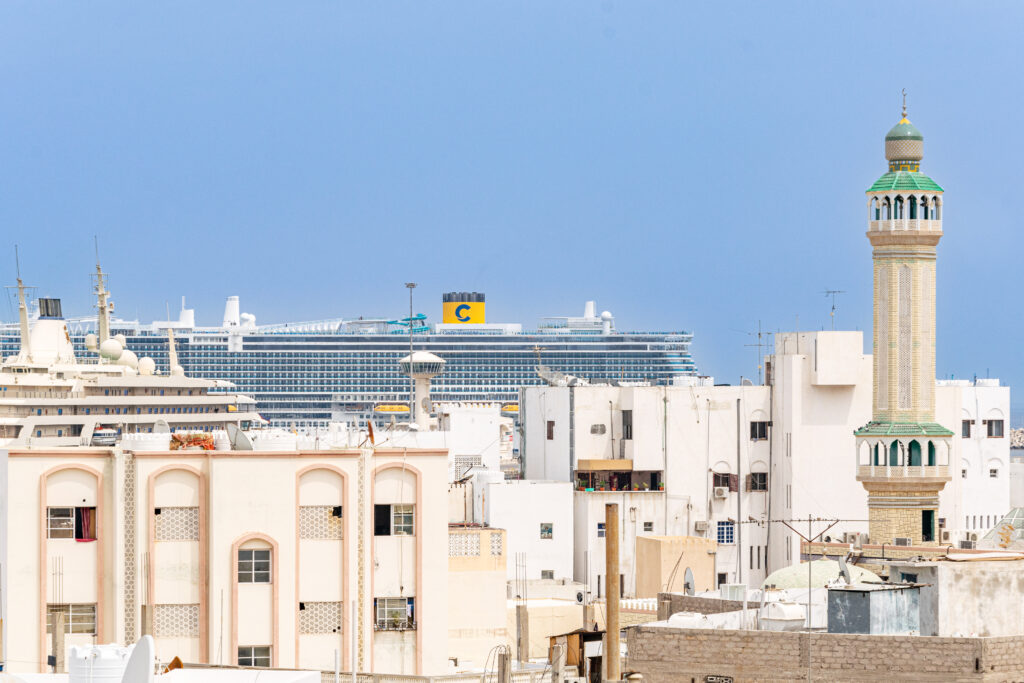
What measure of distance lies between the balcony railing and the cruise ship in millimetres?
92158

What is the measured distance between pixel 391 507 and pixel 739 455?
83.6 feet

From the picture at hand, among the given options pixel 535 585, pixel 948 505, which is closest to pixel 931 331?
pixel 948 505

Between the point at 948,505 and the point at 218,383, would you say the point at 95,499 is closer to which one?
the point at 948,505

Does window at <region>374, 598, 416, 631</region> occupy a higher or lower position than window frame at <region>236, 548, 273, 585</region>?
lower

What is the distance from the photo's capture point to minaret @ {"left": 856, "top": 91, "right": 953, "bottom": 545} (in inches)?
1779

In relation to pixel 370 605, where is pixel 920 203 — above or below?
above

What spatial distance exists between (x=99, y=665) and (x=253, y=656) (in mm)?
9012

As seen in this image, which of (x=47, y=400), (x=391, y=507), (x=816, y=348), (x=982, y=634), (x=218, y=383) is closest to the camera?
(x=982, y=634)

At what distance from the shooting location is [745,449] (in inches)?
2021

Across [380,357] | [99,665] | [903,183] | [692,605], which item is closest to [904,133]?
[903,183]

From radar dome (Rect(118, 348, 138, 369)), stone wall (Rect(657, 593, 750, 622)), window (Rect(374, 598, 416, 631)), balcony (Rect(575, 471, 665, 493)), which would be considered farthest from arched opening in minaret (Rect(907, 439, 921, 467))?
radar dome (Rect(118, 348, 138, 369))

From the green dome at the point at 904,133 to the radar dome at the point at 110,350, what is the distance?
3733 cm

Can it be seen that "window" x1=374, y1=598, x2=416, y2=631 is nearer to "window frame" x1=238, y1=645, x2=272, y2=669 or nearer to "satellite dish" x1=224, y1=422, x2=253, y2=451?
"window frame" x1=238, y1=645, x2=272, y2=669

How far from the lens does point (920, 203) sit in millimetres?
45438
